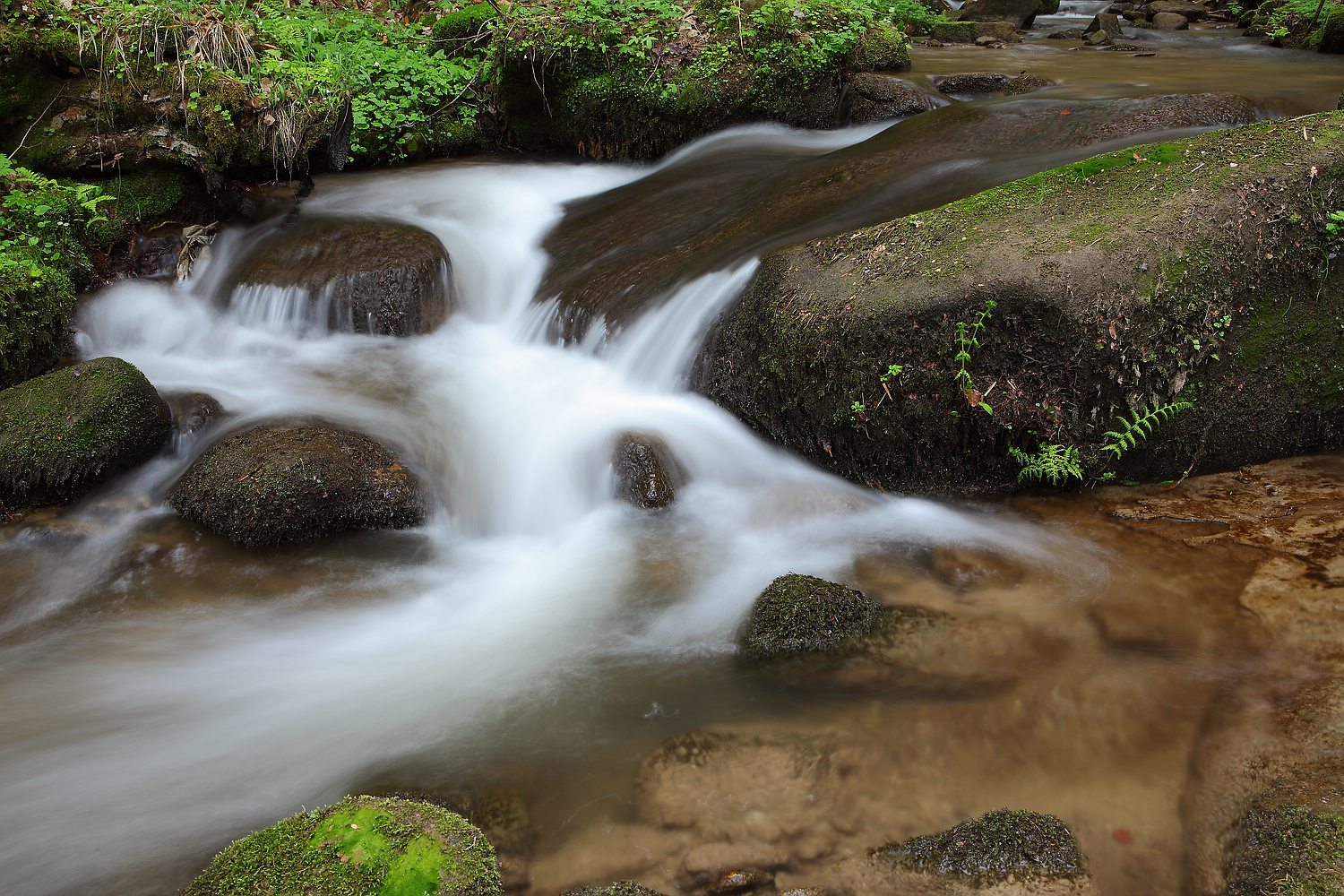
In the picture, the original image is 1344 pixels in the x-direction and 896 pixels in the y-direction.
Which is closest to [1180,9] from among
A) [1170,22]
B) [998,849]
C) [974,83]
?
[1170,22]

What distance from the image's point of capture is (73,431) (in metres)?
5.58

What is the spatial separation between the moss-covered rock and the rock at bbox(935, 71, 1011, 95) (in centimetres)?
895

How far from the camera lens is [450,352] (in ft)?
24.1

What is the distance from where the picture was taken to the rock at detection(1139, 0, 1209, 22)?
50.5ft

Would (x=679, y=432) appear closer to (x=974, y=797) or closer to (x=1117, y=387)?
(x=1117, y=387)

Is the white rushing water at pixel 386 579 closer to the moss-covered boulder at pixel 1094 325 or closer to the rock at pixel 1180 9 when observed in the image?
the moss-covered boulder at pixel 1094 325

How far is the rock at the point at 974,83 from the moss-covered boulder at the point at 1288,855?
29.0ft

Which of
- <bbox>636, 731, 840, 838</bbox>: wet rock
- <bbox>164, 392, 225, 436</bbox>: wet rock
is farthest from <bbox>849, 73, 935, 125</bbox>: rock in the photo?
<bbox>636, 731, 840, 838</bbox>: wet rock

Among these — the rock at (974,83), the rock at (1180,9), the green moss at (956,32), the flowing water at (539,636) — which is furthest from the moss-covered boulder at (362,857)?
the rock at (1180,9)

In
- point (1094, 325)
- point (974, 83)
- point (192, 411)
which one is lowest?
point (192, 411)

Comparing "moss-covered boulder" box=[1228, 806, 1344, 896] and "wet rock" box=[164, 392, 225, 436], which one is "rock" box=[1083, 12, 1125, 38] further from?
"moss-covered boulder" box=[1228, 806, 1344, 896]

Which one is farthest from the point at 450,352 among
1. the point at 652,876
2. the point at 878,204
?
the point at 652,876

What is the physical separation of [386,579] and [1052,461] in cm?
370

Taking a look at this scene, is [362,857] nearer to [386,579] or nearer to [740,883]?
[740,883]
